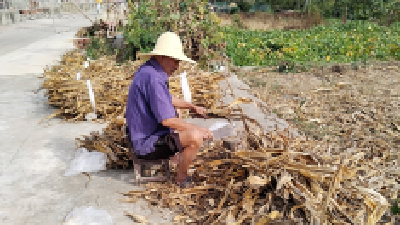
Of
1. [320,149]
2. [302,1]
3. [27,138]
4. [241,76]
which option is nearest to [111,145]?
[27,138]

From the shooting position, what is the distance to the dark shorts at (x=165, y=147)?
3016mm

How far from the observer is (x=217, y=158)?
3441 mm

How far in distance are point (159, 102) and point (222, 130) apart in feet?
5.23

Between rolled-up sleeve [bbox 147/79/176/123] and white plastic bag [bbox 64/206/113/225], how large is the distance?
2.83 feet

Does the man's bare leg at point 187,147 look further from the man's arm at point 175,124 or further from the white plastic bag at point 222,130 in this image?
the white plastic bag at point 222,130

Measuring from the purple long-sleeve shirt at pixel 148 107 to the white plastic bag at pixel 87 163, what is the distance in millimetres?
697

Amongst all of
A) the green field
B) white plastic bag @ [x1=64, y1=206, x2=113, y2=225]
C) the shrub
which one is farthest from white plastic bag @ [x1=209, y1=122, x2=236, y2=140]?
the green field

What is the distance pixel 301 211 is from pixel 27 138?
11.6ft

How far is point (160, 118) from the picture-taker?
290 cm

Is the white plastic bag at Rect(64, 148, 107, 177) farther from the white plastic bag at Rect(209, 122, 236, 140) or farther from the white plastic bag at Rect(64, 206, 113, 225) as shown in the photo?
the white plastic bag at Rect(209, 122, 236, 140)

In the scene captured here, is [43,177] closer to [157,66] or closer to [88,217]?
[88,217]

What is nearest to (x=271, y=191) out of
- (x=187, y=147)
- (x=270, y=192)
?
(x=270, y=192)

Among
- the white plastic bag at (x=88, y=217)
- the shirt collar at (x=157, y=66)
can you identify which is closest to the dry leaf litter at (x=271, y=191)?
the white plastic bag at (x=88, y=217)

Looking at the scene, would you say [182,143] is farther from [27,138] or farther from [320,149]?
[27,138]
